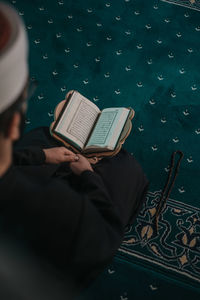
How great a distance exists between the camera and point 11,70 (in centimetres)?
53

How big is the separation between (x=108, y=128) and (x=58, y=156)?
263 millimetres

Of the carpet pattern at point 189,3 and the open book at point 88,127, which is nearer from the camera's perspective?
the open book at point 88,127

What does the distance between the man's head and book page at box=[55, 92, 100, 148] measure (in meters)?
1.00

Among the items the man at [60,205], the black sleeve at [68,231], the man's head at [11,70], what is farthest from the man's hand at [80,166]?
the man's head at [11,70]

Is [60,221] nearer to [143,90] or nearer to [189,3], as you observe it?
[143,90]

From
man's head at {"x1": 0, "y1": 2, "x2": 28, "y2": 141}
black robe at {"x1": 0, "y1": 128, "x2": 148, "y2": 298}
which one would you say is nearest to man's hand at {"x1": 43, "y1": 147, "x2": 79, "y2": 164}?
black robe at {"x1": 0, "y1": 128, "x2": 148, "y2": 298}

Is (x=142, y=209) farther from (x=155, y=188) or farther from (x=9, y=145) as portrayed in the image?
(x=9, y=145)

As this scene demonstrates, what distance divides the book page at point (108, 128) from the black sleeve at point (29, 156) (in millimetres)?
222

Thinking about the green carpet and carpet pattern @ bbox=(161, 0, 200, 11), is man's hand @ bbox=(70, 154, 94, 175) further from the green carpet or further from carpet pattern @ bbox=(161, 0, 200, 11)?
carpet pattern @ bbox=(161, 0, 200, 11)

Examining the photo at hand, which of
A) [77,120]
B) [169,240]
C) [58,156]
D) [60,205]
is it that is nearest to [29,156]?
[58,156]

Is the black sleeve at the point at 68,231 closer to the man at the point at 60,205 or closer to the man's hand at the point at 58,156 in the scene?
the man at the point at 60,205

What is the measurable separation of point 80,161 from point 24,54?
3.30ft

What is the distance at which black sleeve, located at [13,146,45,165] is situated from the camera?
4.83ft

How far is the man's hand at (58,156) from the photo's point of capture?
5.16ft
